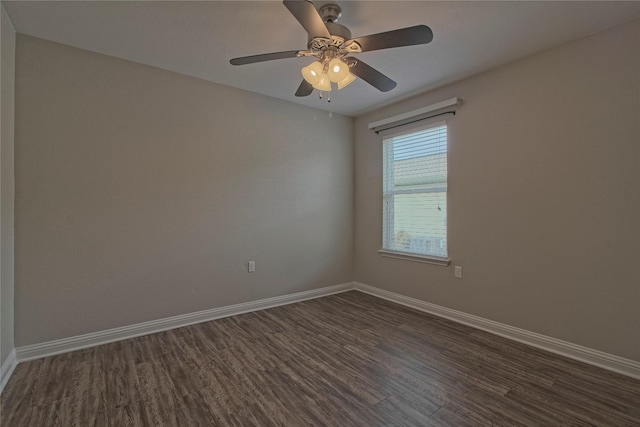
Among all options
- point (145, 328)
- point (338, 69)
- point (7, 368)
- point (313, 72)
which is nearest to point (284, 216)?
point (145, 328)

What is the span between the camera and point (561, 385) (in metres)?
2.00

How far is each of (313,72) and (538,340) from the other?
9.29ft

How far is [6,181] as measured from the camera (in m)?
2.13

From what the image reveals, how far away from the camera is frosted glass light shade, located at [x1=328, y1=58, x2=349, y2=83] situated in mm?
1971

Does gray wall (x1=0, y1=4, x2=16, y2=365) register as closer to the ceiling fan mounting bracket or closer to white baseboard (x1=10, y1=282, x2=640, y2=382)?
white baseboard (x1=10, y1=282, x2=640, y2=382)

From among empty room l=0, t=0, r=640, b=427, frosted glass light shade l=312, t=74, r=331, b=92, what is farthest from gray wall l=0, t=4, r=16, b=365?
frosted glass light shade l=312, t=74, r=331, b=92

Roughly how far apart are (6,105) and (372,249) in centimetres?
377

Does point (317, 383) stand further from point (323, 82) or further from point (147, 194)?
point (147, 194)

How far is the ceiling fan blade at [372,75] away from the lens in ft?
6.84

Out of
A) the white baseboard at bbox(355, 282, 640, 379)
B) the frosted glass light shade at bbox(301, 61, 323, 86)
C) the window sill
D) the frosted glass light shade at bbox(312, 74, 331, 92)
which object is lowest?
the white baseboard at bbox(355, 282, 640, 379)

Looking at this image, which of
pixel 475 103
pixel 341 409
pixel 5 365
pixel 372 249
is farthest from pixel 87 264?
pixel 475 103

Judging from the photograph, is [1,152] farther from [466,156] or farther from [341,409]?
[466,156]

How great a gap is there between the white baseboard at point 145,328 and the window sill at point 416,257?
106 cm

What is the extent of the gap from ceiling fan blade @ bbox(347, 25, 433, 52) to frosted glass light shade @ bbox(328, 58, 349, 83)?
168 mm
